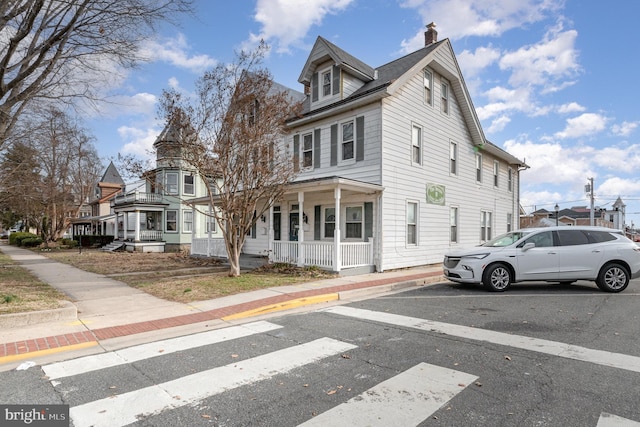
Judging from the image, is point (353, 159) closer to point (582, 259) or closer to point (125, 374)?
point (582, 259)

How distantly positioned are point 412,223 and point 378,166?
3.03 meters

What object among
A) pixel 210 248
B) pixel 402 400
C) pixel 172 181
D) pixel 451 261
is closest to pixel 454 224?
pixel 451 261

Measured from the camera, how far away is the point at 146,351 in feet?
16.3

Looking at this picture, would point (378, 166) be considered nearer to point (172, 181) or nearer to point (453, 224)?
point (453, 224)

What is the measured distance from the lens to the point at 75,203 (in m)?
34.9

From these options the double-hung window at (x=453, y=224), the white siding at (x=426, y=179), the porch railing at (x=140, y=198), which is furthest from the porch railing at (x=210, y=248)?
the porch railing at (x=140, y=198)

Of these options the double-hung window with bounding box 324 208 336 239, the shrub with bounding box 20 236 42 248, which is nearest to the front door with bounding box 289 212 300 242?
the double-hung window with bounding box 324 208 336 239

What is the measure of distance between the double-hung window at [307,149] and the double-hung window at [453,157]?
6.53 meters

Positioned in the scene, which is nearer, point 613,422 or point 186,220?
point 613,422

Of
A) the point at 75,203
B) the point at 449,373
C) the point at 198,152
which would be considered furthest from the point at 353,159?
the point at 75,203

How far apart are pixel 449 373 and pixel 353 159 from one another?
1030 cm

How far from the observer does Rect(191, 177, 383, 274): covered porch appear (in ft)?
39.5

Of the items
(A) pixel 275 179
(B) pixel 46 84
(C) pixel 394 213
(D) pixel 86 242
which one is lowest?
(D) pixel 86 242

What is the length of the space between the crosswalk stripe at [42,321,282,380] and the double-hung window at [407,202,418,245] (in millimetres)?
9056
